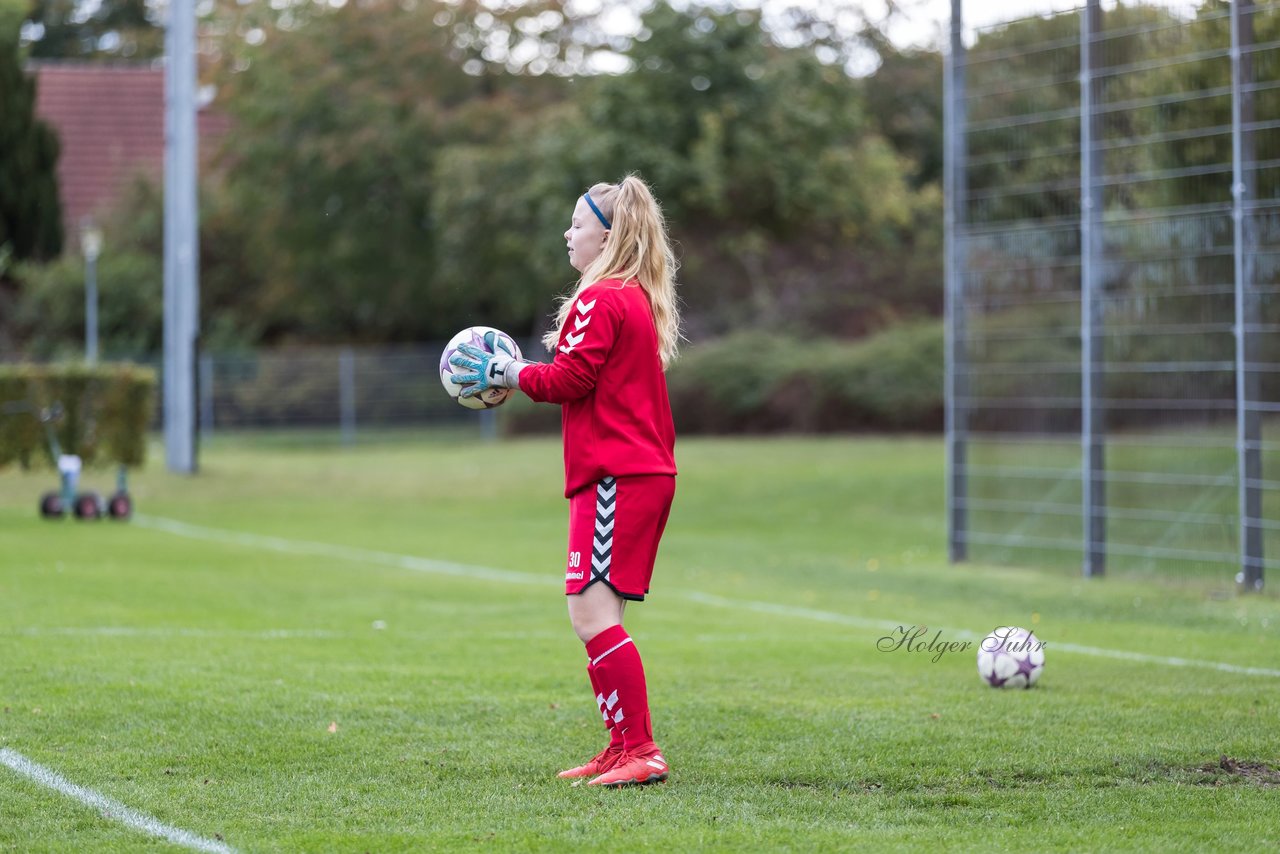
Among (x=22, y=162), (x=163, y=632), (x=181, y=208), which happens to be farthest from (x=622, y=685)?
(x=22, y=162)

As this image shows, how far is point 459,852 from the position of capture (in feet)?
15.0

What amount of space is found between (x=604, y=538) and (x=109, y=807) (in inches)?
72.9

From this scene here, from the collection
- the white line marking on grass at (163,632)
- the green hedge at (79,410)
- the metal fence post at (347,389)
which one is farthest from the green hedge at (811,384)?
the white line marking on grass at (163,632)

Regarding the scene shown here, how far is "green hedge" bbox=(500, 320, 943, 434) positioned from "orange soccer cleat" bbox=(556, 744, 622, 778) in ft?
74.6

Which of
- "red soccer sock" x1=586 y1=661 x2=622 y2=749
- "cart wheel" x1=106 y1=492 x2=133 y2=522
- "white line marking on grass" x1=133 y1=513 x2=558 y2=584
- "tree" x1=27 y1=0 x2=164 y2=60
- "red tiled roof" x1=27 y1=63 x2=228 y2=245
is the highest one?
"tree" x1=27 y1=0 x2=164 y2=60

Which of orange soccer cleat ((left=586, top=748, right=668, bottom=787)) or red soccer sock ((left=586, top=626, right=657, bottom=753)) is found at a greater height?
red soccer sock ((left=586, top=626, right=657, bottom=753))

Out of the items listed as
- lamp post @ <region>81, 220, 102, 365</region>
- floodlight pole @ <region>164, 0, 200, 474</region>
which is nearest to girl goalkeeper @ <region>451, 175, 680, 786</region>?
floodlight pole @ <region>164, 0, 200, 474</region>

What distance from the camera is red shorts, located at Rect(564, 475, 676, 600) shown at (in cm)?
535

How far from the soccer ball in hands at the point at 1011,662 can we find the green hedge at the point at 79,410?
1699 cm

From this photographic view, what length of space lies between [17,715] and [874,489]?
15.5 meters

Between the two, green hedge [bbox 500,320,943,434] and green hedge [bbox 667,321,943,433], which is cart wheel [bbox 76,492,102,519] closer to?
green hedge [bbox 500,320,943,434]

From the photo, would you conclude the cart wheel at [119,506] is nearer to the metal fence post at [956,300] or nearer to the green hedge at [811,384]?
the metal fence post at [956,300]

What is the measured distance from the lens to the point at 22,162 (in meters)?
30.8

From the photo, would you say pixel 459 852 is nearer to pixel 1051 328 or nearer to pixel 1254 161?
pixel 1254 161
